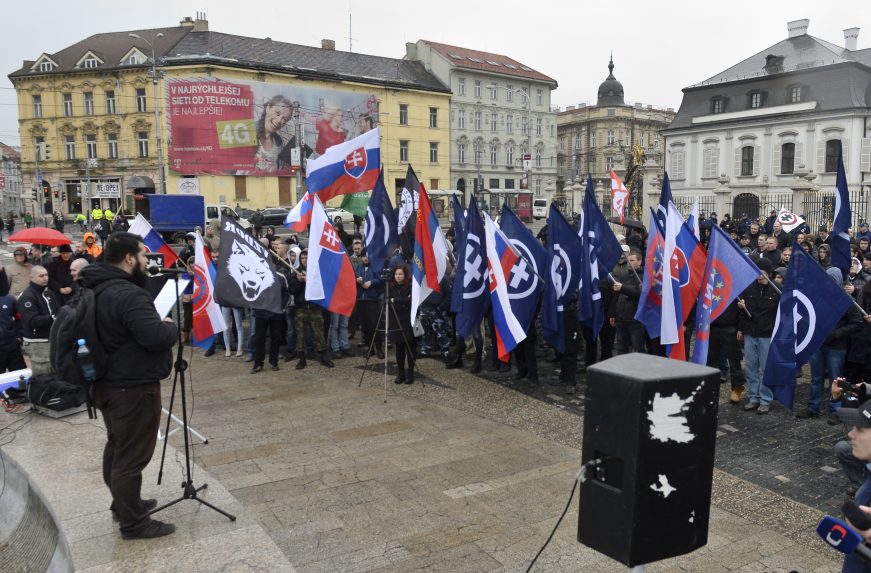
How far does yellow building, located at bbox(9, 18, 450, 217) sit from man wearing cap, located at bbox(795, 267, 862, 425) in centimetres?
4198

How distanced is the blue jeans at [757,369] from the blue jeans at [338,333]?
594 cm

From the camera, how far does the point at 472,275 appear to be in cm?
927

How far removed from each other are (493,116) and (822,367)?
5823 cm

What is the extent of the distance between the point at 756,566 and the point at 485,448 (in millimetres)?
2732

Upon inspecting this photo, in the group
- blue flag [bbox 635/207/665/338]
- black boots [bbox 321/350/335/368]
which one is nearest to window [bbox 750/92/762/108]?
blue flag [bbox 635/207/665/338]

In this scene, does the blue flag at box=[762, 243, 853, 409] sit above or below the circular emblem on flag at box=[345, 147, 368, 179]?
below

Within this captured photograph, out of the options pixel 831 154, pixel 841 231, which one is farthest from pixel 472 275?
pixel 831 154

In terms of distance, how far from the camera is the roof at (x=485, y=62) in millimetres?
60250

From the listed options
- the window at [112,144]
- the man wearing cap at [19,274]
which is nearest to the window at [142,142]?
the window at [112,144]

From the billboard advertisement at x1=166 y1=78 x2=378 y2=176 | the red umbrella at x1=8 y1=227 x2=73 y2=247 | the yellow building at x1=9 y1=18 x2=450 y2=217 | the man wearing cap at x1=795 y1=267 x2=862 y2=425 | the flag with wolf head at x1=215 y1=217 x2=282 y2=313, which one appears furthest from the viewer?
the yellow building at x1=9 y1=18 x2=450 y2=217

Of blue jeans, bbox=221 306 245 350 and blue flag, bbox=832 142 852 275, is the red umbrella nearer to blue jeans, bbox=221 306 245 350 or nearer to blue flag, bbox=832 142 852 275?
blue jeans, bbox=221 306 245 350

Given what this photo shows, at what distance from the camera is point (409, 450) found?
6.55 meters

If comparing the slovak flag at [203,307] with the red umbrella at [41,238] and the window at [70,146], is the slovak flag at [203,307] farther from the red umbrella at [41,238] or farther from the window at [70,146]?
the window at [70,146]

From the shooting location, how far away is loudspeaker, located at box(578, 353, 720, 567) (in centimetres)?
281
